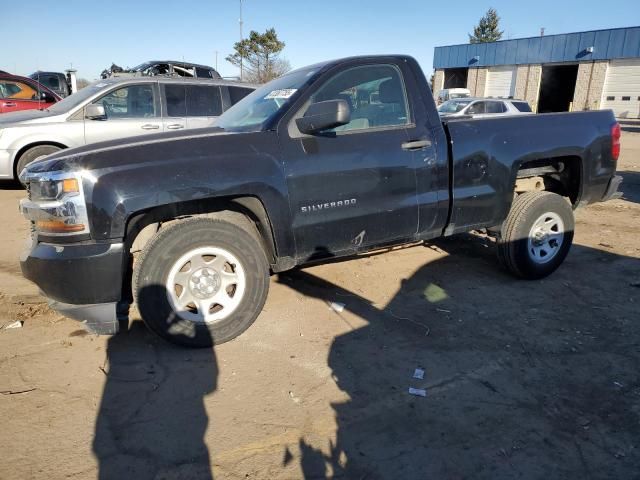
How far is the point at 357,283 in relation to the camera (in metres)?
4.52

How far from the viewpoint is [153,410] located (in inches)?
105

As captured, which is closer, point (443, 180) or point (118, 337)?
point (118, 337)

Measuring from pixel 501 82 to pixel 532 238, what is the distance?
40.1 m

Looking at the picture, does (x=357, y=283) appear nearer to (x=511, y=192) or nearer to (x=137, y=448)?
(x=511, y=192)

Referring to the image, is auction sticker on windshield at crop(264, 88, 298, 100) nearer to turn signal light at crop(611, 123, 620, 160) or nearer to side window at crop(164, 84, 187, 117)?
turn signal light at crop(611, 123, 620, 160)

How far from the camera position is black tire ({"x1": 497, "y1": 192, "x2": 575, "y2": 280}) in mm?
4320

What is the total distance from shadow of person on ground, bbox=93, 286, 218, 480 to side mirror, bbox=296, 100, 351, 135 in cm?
154

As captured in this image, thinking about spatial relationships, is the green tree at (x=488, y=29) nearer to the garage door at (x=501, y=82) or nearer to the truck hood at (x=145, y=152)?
the garage door at (x=501, y=82)

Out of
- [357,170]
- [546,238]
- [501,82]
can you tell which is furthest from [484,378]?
[501,82]

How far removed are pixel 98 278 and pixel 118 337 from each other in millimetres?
749

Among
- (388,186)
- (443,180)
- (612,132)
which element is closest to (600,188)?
(612,132)

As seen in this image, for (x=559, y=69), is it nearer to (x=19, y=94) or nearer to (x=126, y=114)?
(x=19, y=94)

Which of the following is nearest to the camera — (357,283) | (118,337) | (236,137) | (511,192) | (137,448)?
(137,448)

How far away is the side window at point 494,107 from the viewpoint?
633 inches
